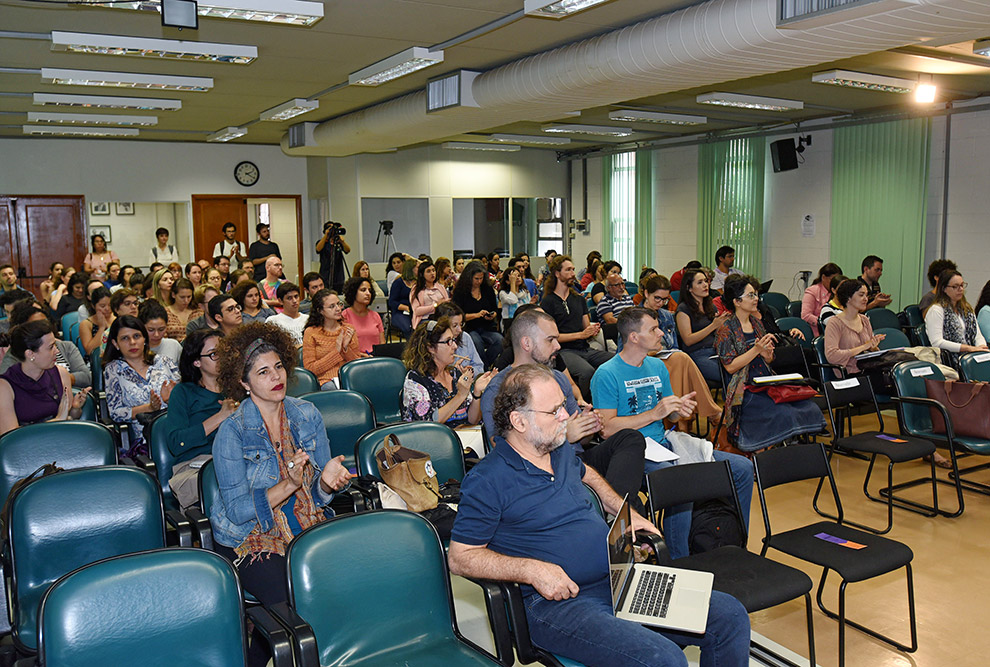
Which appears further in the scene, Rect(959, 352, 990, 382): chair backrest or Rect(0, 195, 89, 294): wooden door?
Rect(0, 195, 89, 294): wooden door

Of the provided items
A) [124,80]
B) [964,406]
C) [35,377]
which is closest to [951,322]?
[964,406]

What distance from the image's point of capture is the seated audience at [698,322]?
21.7ft

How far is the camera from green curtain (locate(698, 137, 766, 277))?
39.1 feet

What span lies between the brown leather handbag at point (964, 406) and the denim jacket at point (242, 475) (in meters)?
4.07

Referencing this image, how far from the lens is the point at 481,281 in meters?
8.02

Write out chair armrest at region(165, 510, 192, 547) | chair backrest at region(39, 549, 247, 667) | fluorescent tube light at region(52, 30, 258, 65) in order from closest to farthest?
chair backrest at region(39, 549, 247, 667)
chair armrest at region(165, 510, 192, 547)
fluorescent tube light at region(52, 30, 258, 65)

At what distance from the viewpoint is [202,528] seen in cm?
301

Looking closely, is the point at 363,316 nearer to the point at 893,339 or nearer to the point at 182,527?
the point at 182,527

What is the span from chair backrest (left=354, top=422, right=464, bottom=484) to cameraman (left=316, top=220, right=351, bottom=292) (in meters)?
7.92

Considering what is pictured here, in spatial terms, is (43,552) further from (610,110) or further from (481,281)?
(610,110)

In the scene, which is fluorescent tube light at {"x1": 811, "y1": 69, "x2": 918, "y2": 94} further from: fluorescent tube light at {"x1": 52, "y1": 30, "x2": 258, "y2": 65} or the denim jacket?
the denim jacket

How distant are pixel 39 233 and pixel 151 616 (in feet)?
40.9

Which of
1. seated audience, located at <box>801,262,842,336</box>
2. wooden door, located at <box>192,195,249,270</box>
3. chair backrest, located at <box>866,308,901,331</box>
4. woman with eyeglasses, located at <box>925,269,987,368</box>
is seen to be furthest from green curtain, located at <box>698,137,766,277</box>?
wooden door, located at <box>192,195,249,270</box>

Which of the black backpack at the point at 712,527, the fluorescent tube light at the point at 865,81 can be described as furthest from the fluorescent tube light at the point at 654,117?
the black backpack at the point at 712,527
